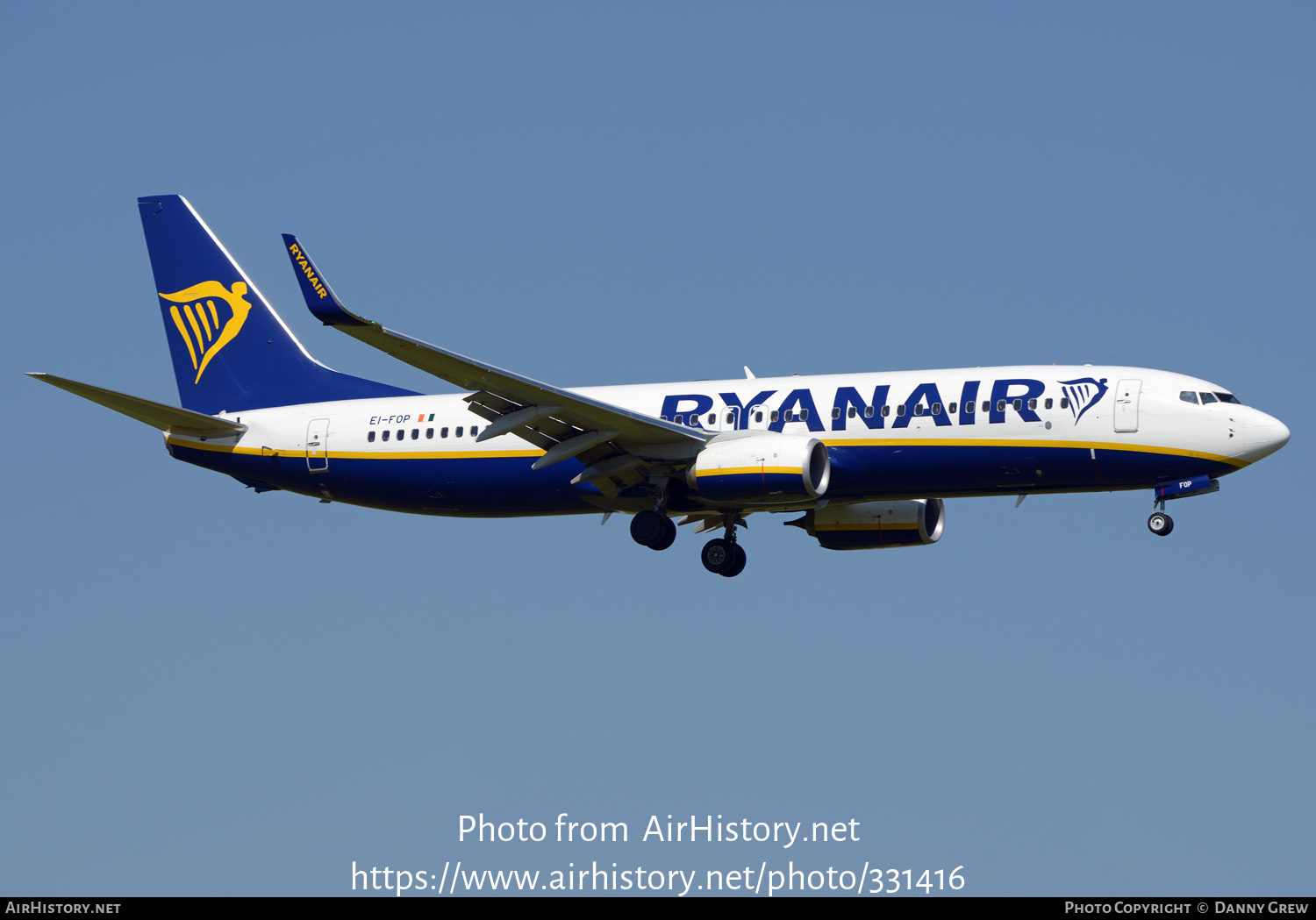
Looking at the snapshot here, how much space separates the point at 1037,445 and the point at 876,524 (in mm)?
7982

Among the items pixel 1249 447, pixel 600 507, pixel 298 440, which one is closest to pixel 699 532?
pixel 600 507

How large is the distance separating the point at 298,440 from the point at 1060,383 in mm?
20024

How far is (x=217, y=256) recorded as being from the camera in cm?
4928

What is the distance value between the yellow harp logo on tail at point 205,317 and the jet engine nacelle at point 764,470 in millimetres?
16088

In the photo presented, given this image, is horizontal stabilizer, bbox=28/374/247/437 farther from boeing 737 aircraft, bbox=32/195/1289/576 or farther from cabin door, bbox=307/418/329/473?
cabin door, bbox=307/418/329/473

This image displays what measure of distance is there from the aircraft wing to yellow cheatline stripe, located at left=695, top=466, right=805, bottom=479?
1.06m

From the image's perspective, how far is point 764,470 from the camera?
3894cm

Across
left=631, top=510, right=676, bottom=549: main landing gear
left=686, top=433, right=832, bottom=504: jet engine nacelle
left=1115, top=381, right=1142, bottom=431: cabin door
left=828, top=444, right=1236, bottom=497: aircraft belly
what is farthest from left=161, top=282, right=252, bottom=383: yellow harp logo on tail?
left=1115, top=381, right=1142, bottom=431: cabin door

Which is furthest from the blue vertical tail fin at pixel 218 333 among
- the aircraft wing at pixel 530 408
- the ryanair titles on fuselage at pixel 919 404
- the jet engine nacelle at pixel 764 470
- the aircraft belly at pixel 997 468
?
the aircraft belly at pixel 997 468

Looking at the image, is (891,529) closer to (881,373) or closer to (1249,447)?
(881,373)

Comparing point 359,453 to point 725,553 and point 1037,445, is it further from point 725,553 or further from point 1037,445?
point 1037,445

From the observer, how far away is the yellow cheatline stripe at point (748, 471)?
38688mm

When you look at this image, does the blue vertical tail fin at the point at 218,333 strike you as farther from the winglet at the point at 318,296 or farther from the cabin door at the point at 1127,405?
the cabin door at the point at 1127,405

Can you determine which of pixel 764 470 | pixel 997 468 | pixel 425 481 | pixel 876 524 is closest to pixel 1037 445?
pixel 997 468
